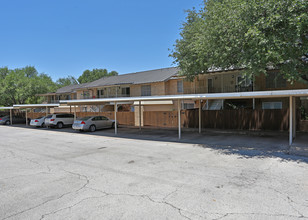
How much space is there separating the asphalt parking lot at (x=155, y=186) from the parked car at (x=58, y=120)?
13.8 metres

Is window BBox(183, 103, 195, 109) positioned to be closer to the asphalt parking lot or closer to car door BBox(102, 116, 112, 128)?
car door BBox(102, 116, 112, 128)

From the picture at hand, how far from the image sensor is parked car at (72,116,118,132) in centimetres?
1833

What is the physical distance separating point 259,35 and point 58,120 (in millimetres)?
20139

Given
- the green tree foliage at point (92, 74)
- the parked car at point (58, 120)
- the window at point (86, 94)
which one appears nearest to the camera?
the parked car at point (58, 120)

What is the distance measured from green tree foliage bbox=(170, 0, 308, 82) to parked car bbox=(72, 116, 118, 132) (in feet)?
38.1

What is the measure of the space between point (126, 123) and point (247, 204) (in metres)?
21.3

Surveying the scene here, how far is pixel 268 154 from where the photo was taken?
9.14 meters

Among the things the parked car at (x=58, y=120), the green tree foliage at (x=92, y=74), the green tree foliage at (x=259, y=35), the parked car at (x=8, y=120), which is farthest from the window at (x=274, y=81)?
the green tree foliage at (x=92, y=74)

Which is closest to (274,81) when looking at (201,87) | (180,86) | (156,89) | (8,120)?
(201,87)

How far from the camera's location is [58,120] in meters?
22.2

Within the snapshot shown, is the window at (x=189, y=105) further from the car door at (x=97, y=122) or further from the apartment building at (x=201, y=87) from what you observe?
the car door at (x=97, y=122)

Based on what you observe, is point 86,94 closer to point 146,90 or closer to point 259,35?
point 146,90

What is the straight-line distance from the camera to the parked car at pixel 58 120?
21.8 metres

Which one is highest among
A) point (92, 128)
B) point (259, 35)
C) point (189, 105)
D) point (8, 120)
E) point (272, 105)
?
→ point (259, 35)
